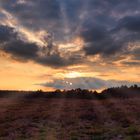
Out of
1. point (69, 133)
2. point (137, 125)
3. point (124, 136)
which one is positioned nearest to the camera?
point (124, 136)

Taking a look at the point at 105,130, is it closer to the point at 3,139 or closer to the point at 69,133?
the point at 69,133

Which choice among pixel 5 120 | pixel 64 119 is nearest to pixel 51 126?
pixel 64 119

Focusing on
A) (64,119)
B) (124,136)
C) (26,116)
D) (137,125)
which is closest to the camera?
(124,136)

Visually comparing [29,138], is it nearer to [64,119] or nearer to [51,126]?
[51,126]

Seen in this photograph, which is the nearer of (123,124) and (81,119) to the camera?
(123,124)

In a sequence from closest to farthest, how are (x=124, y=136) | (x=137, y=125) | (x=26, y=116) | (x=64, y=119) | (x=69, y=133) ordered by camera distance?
(x=124, y=136)
(x=69, y=133)
(x=137, y=125)
(x=64, y=119)
(x=26, y=116)

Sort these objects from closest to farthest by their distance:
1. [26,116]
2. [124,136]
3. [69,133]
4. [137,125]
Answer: [124,136] → [69,133] → [137,125] → [26,116]

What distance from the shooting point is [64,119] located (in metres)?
33.5

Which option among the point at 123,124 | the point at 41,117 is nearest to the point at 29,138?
the point at 123,124

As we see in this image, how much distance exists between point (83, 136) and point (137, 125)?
5.61 m

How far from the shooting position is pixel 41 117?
35.4 meters

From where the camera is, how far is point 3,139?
24.3 meters

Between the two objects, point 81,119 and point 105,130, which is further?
point 81,119

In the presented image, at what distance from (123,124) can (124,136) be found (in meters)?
5.57
